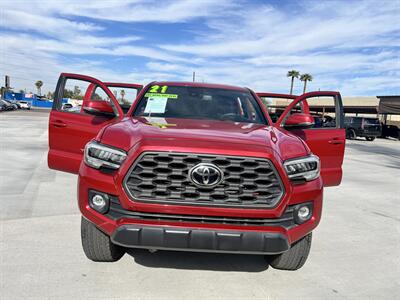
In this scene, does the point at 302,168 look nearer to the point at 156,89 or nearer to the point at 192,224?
the point at 192,224

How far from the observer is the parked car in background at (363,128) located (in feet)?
81.6

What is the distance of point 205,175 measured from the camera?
2.74m

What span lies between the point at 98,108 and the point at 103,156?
124 centimetres

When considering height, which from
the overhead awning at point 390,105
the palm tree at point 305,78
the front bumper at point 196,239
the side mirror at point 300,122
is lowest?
the front bumper at point 196,239

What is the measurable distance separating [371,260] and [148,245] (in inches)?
95.3

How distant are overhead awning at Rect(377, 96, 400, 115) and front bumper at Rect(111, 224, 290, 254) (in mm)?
30701

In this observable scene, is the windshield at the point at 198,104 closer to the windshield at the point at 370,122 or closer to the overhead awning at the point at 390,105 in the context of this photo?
the windshield at the point at 370,122

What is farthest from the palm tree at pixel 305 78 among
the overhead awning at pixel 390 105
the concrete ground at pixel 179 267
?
the concrete ground at pixel 179 267

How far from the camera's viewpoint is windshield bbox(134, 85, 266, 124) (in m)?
4.07

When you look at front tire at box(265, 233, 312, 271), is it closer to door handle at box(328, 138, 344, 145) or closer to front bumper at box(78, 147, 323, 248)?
front bumper at box(78, 147, 323, 248)

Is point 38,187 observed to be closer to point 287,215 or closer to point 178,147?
point 178,147

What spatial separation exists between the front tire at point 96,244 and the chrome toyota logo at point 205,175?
1005mm

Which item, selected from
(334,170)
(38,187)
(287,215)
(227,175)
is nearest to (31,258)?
(227,175)

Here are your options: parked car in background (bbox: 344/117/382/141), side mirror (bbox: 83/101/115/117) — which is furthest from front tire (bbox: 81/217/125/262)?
parked car in background (bbox: 344/117/382/141)
